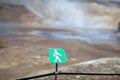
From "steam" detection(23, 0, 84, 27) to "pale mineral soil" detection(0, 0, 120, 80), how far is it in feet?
0.74

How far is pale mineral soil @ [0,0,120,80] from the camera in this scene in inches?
266

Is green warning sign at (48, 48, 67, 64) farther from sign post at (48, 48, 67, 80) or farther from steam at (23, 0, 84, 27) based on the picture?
steam at (23, 0, 84, 27)

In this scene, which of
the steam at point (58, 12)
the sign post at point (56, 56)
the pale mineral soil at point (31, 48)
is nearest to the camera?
the sign post at point (56, 56)

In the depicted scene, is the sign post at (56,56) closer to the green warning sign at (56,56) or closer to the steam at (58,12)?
the green warning sign at (56,56)

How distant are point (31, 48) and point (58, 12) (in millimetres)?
1770

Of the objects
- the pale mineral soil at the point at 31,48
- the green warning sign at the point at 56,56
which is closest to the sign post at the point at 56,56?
the green warning sign at the point at 56,56

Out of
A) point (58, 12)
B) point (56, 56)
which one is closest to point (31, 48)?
point (58, 12)

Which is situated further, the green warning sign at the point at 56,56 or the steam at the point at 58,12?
the steam at the point at 58,12

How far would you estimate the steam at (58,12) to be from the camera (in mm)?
8180

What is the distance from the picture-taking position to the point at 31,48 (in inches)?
291

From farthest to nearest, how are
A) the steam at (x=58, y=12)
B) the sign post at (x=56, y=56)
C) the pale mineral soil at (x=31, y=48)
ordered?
1. the steam at (x=58, y=12)
2. the pale mineral soil at (x=31, y=48)
3. the sign post at (x=56, y=56)

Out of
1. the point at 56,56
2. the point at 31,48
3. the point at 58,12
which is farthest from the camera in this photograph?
the point at 58,12

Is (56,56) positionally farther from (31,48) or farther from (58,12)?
(58,12)

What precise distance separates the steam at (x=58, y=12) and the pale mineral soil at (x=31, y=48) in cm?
23
